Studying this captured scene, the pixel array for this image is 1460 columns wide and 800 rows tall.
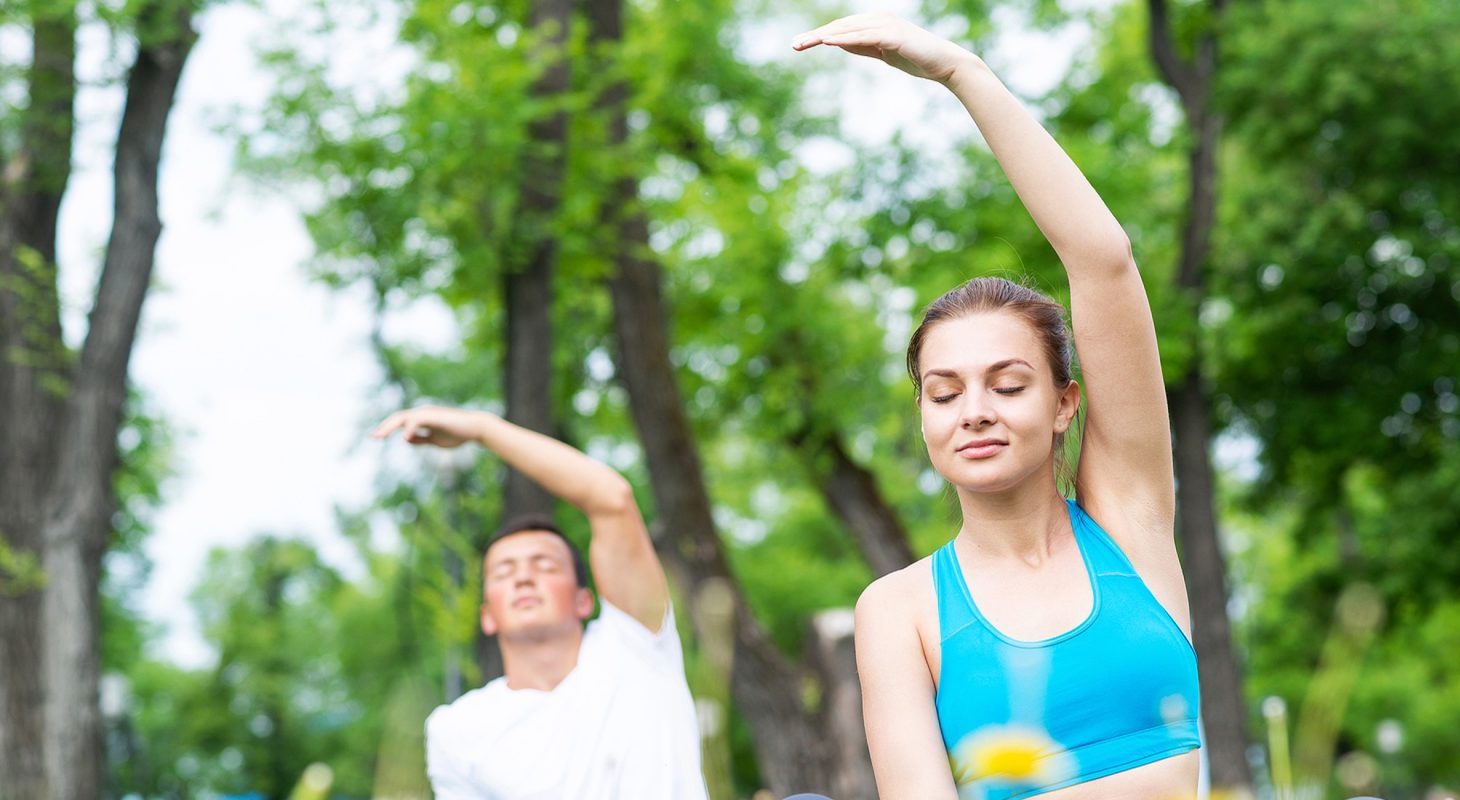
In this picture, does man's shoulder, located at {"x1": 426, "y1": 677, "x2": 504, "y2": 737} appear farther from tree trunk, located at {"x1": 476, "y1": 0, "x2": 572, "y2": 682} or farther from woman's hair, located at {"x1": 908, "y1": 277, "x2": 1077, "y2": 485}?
tree trunk, located at {"x1": 476, "y1": 0, "x2": 572, "y2": 682}

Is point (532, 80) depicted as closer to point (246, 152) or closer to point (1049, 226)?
point (246, 152)

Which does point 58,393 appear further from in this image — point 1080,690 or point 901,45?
point 1080,690

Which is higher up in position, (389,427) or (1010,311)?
(389,427)

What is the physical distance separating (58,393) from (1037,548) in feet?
27.9

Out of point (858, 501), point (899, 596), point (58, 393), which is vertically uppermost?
point (58, 393)

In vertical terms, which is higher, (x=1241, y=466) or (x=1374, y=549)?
(x=1241, y=466)

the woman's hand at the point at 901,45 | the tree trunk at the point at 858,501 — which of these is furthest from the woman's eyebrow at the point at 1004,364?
the tree trunk at the point at 858,501

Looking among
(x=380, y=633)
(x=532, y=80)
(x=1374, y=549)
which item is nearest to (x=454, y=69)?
(x=532, y=80)

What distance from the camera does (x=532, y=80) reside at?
10148 millimetres

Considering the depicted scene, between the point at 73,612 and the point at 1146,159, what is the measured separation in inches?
436

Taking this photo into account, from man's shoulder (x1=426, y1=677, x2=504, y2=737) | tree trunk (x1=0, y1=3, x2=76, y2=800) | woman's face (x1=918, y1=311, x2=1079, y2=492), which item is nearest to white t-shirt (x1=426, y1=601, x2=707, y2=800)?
man's shoulder (x1=426, y1=677, x2=504, y2=737)

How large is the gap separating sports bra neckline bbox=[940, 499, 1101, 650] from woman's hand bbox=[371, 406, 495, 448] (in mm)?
1763

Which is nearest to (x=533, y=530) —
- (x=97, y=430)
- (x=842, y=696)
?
(x=97, y=430)

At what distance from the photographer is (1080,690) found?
1901 millimetres
